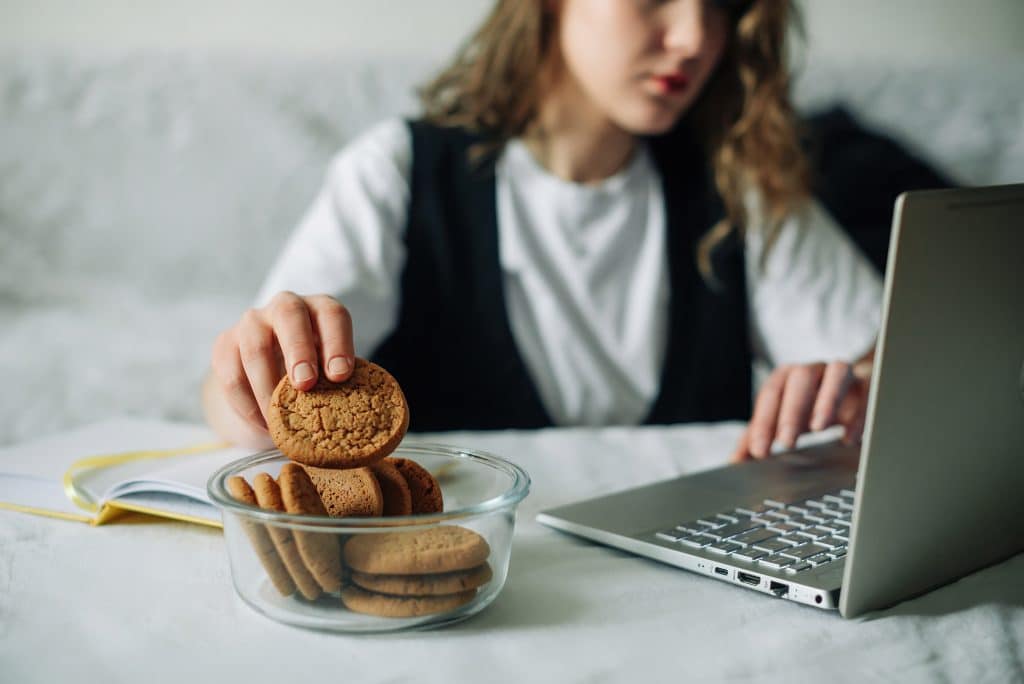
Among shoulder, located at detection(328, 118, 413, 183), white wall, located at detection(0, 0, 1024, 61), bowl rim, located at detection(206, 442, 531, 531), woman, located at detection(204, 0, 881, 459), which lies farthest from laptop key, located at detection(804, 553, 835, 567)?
white wall, located at detection(0, 0, 1024, 61)

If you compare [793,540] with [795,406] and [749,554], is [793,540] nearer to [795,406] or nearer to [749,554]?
[749,554]

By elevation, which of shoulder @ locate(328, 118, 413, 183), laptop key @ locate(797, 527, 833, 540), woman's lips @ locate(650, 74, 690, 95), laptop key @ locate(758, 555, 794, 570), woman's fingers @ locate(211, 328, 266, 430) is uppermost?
woman's lips @ locate(650, 74, 690, 95)

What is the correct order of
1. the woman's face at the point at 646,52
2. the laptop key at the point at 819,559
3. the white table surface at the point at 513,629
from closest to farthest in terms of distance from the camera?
the white table surface at the point at 513,629 → the laptop key at the point at 819,559 → the woman's face at the point at 646,52

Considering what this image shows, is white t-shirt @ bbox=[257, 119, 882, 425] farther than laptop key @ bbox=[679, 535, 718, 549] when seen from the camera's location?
Yes

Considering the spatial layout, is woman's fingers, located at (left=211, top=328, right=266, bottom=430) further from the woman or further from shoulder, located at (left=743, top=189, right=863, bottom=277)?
shoulder, located at (left=743, top=189, right=863, bottom=277)

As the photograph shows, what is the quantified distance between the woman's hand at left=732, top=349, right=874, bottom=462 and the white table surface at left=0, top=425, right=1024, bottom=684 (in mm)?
251

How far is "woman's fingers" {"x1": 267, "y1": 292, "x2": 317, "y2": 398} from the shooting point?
0.54m

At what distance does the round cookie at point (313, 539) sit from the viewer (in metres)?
0.47

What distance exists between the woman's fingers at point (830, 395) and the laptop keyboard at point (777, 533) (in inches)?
7.1

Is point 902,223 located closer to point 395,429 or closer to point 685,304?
point 395,429

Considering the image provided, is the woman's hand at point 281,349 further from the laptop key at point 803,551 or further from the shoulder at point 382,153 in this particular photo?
the shoulder at point 382,153

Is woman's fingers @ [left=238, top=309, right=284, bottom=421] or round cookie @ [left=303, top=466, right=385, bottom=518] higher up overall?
woman's fingers @ [left=238, top=309, right=284, bottom=421]

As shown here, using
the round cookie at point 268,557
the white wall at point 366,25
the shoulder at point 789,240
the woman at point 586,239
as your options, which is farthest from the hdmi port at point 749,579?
the white wall at point 366,25

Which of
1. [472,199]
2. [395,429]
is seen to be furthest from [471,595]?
[472,199]
